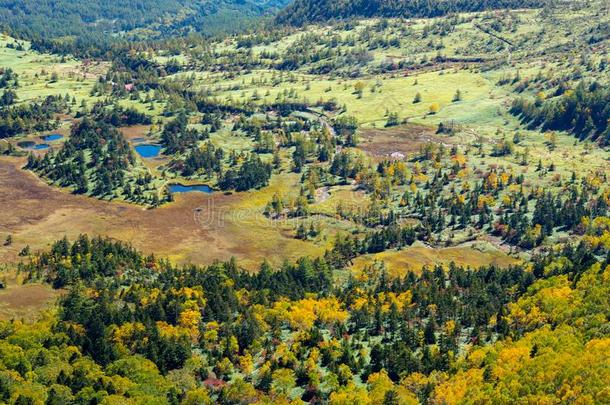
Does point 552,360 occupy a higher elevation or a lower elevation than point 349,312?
higher

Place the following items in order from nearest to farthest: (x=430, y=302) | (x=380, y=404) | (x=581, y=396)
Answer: (x=581, y=396) → (x=380, y=404) → (x=430, y=302)

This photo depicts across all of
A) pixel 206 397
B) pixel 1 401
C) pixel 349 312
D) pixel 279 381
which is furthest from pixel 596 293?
pixel 1 401

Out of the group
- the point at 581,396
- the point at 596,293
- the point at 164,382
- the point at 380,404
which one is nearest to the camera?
the point at 581,396

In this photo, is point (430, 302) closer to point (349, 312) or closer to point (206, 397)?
point (349, 312)

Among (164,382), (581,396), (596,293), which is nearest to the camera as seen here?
(581,396)

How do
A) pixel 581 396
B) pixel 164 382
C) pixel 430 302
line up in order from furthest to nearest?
pixel 430 302, pixel 164 382, pixel 581 396

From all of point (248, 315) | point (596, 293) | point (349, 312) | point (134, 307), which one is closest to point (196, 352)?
point (248, 315)

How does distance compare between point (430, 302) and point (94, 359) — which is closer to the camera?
point (94, 359)

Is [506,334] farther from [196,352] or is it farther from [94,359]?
[94,359]

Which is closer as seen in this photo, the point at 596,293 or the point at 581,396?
the point at 581,396
